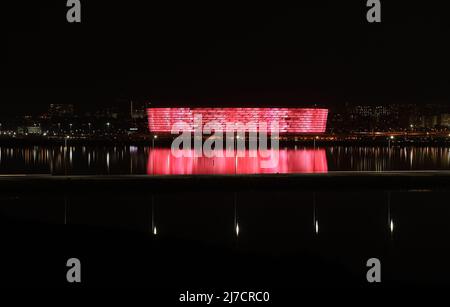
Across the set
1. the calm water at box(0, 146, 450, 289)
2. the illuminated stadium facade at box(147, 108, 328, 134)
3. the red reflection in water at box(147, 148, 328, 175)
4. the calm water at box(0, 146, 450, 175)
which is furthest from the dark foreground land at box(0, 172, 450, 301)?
the illuminated stadium facade at box(147, 108, 328, 134)

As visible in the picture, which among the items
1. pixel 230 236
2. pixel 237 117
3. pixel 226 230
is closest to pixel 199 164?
pixel 226 230

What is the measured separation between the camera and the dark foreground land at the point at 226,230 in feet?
24.1

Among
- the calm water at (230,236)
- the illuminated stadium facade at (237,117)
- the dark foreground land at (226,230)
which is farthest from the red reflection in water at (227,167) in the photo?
the illuminated stadium facade at (237,117)

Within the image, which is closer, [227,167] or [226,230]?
[226,230]

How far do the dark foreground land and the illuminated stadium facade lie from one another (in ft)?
177

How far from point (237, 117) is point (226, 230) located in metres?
59.0

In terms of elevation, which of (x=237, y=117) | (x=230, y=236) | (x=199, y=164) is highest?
(x=237, y=117)

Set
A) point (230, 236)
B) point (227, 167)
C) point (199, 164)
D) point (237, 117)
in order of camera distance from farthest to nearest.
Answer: point (237, 117) < point (199, 164) < point (227, 167) < point (230, 236)

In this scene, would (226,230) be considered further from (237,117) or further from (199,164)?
(237,117)

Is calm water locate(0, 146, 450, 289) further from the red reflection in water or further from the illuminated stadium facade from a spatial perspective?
the illuminated stadium facade

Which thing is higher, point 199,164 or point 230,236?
point 199,164

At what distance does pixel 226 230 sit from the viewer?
12.1 metres

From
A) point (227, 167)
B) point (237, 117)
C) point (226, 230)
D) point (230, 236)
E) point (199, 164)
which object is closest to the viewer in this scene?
point (230, 236)
